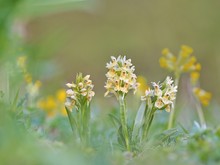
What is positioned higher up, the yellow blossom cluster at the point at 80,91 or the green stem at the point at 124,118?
the yellow blossom cluster at the point at 80,91

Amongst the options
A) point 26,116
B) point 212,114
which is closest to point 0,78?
point 26,116

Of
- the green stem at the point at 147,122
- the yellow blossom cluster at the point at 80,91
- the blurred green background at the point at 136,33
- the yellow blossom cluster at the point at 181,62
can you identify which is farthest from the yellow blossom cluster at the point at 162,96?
the blurred green background at the point at 136,33

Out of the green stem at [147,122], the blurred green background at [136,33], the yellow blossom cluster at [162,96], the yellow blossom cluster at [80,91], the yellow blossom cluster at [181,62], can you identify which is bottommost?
the green stem at [147,122]

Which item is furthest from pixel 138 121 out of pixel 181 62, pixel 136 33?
pixel 136 33

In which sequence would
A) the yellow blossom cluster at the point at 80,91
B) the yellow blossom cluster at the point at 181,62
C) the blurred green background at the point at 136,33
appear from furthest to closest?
the blurred green background at the point at 136,33 < the yellow blossom cluster at the point at 181,62 < the yellow blossom cluster at the point at 80,91

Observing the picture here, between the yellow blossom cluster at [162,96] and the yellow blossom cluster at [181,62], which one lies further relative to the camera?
the yellow blossom cluster at [181,62]

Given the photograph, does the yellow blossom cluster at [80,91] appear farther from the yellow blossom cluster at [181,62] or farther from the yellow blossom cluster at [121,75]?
the yellow blossom cluster at [181,62]

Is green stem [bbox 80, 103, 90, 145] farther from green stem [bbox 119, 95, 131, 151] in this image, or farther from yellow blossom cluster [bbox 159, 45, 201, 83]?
yellow blossom cluster [bbox 159, 45, 201, 83]

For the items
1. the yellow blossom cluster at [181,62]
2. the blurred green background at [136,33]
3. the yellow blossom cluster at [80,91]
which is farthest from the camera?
the blurred green background at [136,33]
